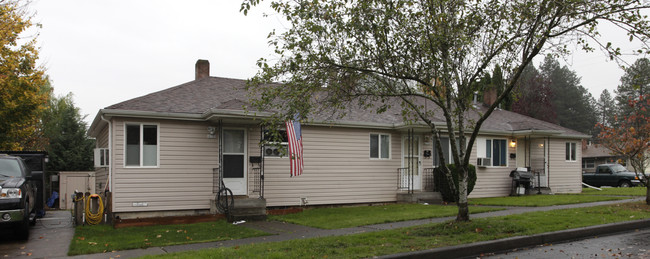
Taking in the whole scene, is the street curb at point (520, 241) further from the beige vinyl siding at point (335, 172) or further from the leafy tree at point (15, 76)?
the leafy tree at point (15, 76)

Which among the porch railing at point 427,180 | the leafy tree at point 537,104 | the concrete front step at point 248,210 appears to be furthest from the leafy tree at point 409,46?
the leafy tree at point 537,104

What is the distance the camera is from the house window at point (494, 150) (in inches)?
748

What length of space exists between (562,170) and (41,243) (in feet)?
64.2

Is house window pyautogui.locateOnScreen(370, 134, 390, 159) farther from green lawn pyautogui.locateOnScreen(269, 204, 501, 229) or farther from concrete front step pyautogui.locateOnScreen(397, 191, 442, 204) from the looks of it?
green lawn pyautogui.locateOnScreen(269, 204, 501, 229)

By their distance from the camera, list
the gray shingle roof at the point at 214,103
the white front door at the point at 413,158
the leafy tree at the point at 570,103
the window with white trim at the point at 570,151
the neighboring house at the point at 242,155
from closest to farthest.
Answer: the neighboring house at the point at 242,155
the gray shingle roof at the point at 214,103
the white front door at the point at 413,158
the window with white trim at the point at 570,151
the leafy tree at the point at 570,103

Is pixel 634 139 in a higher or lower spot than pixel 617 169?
higher

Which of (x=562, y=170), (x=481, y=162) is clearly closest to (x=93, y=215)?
(x=481, y=162)

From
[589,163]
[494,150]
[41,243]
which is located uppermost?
[494,150]

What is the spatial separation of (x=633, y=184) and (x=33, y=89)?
29.4 meters

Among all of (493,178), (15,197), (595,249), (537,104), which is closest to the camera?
(595,249)

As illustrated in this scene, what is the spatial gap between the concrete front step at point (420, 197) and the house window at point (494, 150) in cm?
328

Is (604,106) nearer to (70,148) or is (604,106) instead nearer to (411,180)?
(411,180)

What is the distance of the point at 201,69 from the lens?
57.3 feet

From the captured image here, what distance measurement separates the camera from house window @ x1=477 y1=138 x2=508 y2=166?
1900 cm
